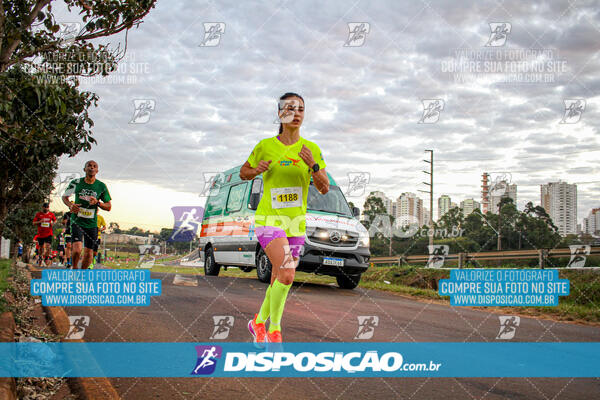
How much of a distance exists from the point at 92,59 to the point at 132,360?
5.71 m

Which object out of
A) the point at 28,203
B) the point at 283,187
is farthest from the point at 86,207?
the point at 28,203

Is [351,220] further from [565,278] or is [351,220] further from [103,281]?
[565,278]

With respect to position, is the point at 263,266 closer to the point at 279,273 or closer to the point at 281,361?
the point at 281,361

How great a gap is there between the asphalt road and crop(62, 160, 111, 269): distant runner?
128 centimetres

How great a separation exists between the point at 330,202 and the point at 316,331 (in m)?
4.37

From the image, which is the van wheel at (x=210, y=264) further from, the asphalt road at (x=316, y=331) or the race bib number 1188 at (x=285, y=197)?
the race bib number 1188 at (x=285, y=197)

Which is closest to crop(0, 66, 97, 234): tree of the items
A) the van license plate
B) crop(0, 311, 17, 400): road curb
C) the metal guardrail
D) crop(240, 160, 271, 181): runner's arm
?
crop(0, 311, 17, 400): road curb

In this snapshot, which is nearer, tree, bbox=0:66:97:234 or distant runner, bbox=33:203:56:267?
tree, bbox=0:66:97:234

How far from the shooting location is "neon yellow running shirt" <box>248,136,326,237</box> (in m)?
3.46

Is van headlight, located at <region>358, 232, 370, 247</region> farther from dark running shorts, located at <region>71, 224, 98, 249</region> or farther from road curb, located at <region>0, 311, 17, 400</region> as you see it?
road curb, located at <region>0, 311, 17, 400</region>

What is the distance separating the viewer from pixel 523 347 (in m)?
5.62

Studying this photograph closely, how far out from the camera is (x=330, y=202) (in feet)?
32.0

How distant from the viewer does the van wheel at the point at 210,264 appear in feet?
42.0

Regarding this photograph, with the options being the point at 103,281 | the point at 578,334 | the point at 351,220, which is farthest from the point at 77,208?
the point at 578,334
